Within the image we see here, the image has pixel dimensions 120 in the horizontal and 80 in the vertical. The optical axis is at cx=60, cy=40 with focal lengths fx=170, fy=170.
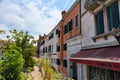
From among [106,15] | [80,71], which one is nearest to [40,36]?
[80,71]

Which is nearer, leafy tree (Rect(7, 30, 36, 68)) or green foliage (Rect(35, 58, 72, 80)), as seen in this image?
green foliage (Rect(35, 58, 72, 80))

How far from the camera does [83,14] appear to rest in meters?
17.7

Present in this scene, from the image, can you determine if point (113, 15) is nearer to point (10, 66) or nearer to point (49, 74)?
point (10, 66)

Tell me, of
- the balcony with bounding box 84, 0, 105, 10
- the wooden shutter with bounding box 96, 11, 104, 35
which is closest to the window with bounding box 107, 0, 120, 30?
the balcony with bounding box 84, 0, 105, 10

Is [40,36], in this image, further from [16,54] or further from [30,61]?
[16,54]

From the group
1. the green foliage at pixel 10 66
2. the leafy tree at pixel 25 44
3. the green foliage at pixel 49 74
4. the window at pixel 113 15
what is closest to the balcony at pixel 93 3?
the window at pixel 113 15

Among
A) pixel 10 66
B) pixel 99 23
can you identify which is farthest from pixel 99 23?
pixel 10 66

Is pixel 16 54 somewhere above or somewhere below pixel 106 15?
below

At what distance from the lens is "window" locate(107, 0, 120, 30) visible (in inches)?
423

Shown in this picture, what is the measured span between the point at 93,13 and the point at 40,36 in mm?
72794

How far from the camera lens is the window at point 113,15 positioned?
35.2 ft

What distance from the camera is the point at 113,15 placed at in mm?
11297

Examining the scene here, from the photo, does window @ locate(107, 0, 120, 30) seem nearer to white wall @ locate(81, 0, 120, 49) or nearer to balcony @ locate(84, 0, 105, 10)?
balcony @ locate(84, 0, 105, 10)

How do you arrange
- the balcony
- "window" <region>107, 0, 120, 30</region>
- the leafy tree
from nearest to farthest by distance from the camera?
"window" <region>107, 0, 120, 30</region> → the balcony → the leafy tree
